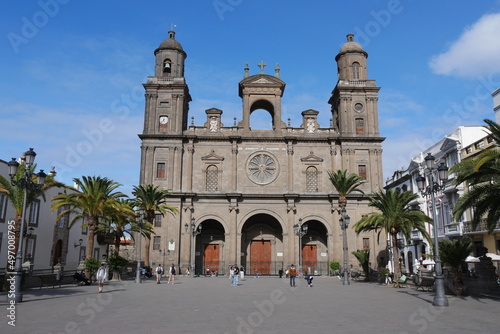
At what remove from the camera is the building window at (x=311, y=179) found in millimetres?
44881

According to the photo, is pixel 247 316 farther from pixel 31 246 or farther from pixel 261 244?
pixel 261 244

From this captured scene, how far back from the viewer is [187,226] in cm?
4250

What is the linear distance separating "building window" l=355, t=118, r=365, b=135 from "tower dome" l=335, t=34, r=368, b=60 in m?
8.35

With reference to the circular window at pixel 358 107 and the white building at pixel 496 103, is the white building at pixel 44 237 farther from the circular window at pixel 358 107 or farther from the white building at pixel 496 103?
the white building at pixel 496 103

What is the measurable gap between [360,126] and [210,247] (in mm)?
21873

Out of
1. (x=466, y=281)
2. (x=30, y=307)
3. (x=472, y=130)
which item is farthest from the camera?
(x=472, y=130)

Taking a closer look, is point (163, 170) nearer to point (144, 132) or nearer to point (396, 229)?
point (144, 132)

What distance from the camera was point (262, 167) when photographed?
45.4 metres

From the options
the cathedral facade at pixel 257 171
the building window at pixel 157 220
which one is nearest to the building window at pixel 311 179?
the cathedral facade at pixel 257 171

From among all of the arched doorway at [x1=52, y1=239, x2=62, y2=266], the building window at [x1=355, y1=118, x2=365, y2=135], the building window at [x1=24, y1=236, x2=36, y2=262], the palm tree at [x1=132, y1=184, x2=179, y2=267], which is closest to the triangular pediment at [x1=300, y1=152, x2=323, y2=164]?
the building window at [x1=355, y1=118, x2=365, y2=135]

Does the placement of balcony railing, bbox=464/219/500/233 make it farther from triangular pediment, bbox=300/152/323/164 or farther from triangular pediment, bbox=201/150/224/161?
triangular pediment, bbox=201/150/224/161

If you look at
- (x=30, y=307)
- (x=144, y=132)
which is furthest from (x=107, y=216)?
(x=30, y=307)

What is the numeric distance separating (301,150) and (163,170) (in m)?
15.6

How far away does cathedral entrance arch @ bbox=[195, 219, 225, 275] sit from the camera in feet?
145
